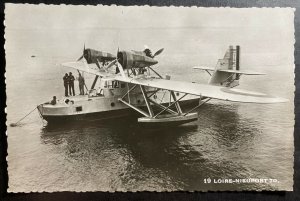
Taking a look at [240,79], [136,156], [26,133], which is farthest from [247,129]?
[26,133]

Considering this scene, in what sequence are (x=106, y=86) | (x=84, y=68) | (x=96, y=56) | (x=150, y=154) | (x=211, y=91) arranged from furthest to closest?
(x=106, y=86)
(x=84, y=68)
(x=96, y=56)
(x=150, y=154)
(x=211, y=91)

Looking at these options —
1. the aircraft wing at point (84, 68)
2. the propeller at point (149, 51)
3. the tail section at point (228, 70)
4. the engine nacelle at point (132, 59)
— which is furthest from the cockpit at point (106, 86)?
the tail section at point (228, 70)

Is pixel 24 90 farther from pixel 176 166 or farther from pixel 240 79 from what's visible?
pixel 240 79

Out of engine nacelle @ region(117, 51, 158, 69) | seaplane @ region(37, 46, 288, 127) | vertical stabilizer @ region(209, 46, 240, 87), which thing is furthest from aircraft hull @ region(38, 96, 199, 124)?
engine nacelle @ region(117, 51, 158, 69)

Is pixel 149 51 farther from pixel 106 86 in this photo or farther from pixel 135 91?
pixel 106 86

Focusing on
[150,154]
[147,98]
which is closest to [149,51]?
[147,98]

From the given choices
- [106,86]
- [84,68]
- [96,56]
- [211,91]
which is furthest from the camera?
[106,86]

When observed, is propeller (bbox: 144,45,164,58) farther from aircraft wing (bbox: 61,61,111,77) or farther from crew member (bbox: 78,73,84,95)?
crew member (bbox: 78,73,84,95)

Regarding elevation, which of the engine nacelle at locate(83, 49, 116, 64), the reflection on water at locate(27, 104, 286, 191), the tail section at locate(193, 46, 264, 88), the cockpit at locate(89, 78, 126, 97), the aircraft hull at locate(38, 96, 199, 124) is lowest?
the reflection on water at locate(27, 104, 286, 191)

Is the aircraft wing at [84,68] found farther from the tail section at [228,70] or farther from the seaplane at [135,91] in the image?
the tail section at [228,70]
